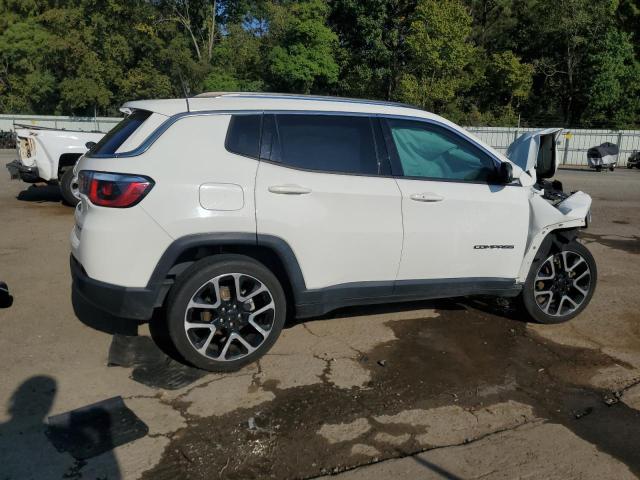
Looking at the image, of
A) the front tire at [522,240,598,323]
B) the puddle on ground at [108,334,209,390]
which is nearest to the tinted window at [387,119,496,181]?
the front tire at [522,240,598,323]

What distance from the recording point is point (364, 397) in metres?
3.68

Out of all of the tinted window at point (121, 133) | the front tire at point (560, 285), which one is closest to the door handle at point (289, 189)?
the tinted window at point (121, 133)

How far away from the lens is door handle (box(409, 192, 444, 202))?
421 cm

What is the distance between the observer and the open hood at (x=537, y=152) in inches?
208

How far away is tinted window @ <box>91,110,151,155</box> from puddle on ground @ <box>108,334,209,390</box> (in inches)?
58.1

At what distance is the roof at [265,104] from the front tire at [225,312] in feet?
3.48

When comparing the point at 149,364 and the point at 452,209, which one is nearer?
the point at 149,364

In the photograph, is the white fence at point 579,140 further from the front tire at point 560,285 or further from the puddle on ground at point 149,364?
the puddle on ground at point 149,364

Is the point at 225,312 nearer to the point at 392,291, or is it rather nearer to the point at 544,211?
the point at 392,291

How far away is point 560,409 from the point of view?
3.61 metres

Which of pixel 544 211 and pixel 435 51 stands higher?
pixel 435 51

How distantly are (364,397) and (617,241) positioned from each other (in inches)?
260

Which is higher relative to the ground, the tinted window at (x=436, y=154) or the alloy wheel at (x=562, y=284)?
the tinted window at (x=436, y=154)

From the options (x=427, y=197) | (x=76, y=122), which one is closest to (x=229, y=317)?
(x=427, y=197)
